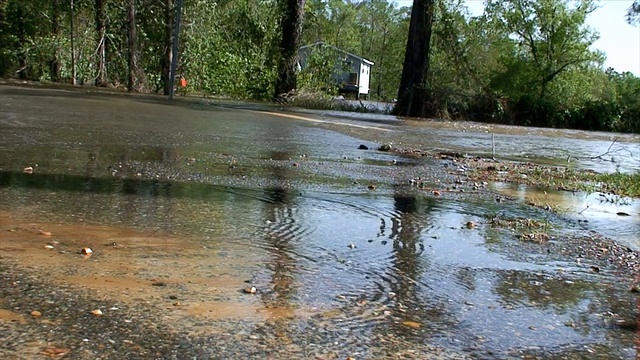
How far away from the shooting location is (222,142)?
846 centimetres

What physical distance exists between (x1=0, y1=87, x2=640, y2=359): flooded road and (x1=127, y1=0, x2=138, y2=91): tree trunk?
18.3 metres

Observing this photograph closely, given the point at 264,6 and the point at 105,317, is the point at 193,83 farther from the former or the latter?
the point at 105,317

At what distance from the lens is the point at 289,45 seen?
22.1m

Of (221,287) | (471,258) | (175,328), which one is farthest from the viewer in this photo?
(471,258)

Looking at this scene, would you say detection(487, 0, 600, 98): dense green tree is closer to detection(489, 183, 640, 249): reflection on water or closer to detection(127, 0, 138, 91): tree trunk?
detection(127, 0, 138, 91): tree trunk

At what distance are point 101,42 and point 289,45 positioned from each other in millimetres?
7176

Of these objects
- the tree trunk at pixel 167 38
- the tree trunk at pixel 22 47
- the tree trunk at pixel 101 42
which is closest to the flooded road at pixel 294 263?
the tree trunk at pixel 167 38

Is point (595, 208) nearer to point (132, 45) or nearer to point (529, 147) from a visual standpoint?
point (529, 147)

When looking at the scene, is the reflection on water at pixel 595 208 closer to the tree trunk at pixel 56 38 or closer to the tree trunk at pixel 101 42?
the tree trunk at pixel 101 42

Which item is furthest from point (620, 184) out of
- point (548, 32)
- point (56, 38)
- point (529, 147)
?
point (548, 32)

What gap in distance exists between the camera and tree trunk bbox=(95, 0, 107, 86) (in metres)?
24.7

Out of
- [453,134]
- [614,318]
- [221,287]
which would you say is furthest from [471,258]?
[453,134]

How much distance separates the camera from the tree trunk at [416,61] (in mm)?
19641

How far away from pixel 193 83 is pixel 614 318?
73.5 feet
